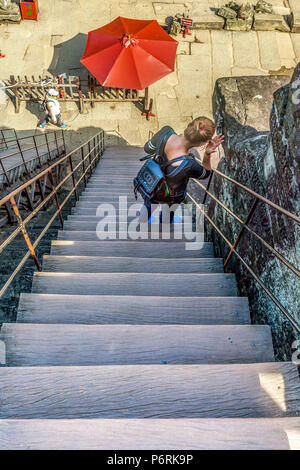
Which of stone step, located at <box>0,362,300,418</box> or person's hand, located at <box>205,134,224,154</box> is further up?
person's hand, located at <box>205,134,224,154</box>

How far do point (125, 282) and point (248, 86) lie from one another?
Result: 141 inches

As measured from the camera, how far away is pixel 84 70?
10.1 m

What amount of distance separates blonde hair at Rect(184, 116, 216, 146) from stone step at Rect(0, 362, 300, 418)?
1.98 metres

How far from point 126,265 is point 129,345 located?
127 centimetres

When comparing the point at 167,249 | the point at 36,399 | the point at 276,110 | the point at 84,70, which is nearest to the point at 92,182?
the point at 167,249

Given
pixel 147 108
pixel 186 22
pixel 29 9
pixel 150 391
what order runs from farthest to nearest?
pixel 29 9 → pixel 186 22 → pixel 147 108 → pixel 150 391

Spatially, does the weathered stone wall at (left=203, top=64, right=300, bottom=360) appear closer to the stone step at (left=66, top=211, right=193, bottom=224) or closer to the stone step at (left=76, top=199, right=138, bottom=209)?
the stone step at (left=66, top=211, right=193, bottom=224)

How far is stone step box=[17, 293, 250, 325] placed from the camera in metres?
2.31

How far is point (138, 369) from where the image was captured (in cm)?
173

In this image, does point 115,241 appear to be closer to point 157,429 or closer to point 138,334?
point 138,334

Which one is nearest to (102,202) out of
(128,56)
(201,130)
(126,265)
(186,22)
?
(126,265)

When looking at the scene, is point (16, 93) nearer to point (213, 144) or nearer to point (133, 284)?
point (213, 144)

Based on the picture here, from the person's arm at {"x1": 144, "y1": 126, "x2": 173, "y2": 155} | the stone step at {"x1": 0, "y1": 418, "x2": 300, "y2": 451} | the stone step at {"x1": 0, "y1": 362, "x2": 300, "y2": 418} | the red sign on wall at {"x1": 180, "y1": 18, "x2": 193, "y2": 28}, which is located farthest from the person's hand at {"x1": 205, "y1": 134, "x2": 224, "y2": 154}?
the red sign on wall at {"x1": 180, "y1": 18, "x2": 193, "y2": 28}

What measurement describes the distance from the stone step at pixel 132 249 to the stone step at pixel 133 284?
682 millimetres
